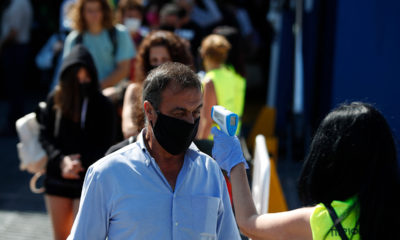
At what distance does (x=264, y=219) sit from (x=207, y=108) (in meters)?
1.88

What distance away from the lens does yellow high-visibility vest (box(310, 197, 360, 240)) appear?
2.07m

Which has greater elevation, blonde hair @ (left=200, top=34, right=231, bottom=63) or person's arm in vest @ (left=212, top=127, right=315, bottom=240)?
blonde hair @ (left=200, top=34, right=231, bottom=63)

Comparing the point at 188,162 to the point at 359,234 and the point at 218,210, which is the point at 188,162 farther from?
the point at 359,234

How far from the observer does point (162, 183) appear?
2211 mm

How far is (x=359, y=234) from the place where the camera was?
2.03m

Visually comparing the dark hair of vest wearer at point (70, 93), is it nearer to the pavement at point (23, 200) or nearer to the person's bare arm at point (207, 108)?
the person's bare arm at point (207, 108)

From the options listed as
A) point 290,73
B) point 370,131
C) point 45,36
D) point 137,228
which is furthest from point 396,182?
point 45,36

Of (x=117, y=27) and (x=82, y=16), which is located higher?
(x=82, y=16)

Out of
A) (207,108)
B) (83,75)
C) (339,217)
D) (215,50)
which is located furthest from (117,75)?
(339,217)

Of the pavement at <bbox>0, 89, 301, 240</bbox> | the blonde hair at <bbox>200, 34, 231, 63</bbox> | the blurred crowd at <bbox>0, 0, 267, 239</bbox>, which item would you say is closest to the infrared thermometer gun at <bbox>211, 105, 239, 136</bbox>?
the blurred crowd at <bbox>0, 0, 267, 239</bbox>

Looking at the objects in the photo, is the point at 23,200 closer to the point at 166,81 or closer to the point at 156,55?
the point at 156,55

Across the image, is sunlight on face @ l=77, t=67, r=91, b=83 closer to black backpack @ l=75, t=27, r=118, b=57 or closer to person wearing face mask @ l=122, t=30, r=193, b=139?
person wearing face mask @ l=122, t=30, r=193, b=139

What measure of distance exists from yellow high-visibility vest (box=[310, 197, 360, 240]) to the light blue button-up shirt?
0.38m

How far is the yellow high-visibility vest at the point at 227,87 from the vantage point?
14.7 ft
